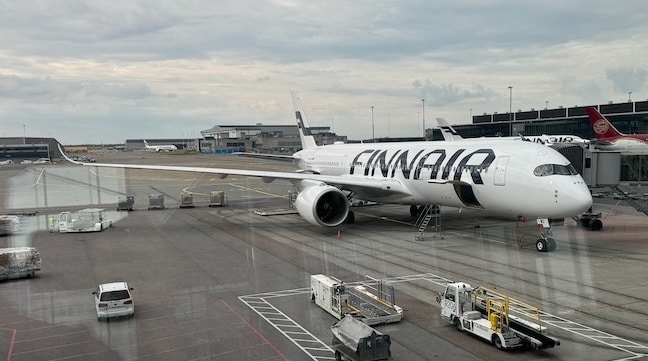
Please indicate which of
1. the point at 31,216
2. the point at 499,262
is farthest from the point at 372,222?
the point at 31,216

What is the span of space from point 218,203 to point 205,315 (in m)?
27.0

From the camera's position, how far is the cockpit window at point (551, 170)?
21000 mm

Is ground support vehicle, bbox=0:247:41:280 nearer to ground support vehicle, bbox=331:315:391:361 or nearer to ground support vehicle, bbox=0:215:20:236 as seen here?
ground support vehicle, bbox=0:215:20:236

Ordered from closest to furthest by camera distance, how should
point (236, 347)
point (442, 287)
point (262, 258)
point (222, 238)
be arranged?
point (236, 347) → point (442, 287) → point (262, 258) → point (222, 238)

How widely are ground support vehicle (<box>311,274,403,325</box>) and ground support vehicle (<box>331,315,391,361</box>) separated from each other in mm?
1936

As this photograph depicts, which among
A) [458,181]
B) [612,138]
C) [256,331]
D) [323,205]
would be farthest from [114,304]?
[612,138]

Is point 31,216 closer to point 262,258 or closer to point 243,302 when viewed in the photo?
point 262,258

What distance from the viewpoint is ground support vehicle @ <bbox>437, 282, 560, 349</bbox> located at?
11.3m

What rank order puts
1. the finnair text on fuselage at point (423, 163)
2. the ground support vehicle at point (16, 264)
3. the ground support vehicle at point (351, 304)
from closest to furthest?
the ground support vehicle at point (351, 304)
the ground support vehicle at point (16, 264)
the finnair text on fuselage at point (423, 163)

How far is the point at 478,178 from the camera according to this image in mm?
23109

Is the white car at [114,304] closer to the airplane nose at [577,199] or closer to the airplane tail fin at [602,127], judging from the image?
the airplane nose at [577,199]

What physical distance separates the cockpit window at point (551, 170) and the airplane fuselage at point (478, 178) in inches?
4.2

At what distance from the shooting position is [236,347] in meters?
11.6

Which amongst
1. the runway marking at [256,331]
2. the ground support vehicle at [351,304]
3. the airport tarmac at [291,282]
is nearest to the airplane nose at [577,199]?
the airport tarmac at [291,282]
